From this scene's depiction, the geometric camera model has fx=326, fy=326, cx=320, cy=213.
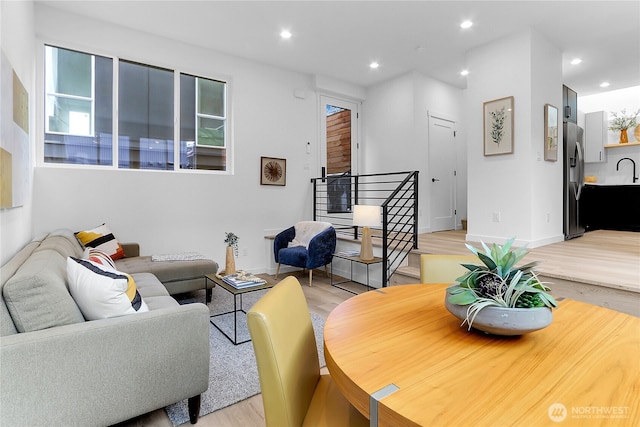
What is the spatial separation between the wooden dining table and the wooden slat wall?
478cm

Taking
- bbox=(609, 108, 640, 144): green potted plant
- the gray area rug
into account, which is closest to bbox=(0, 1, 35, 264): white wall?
the gray area rug

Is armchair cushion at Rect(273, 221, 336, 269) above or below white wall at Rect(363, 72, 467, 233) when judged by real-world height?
below

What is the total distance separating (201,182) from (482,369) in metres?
4.07

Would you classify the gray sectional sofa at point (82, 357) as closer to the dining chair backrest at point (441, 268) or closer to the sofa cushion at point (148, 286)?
the sofa cushion at point (148, 286)

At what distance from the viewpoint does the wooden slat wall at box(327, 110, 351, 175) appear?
18.9 feet

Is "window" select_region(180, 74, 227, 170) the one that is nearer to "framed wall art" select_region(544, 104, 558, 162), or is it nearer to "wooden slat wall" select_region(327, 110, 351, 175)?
"wooden slat wall" select_region(327, 110, 351, 175)

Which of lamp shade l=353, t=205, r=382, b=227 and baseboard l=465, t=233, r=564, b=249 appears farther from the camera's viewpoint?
baseboard l=465, t=233, r=564, b=249

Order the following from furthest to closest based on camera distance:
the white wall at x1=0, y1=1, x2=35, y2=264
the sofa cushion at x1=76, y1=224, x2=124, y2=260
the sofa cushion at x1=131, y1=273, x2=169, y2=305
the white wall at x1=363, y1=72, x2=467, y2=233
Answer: the white wall at x1=363, y1=72, x2=467, y2=233 → the sofa cushion at x1=76, y1=224, x2=124, y2=260 → the sofa cushion at x1=131, y1=273, x2=169, y2=305 → the white wall at x1=0, y1=1, x2=35, y2=264

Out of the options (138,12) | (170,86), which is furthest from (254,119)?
(138,12)

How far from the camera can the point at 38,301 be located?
4.45 ft

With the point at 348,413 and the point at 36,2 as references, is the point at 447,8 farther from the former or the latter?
the point at 36,2

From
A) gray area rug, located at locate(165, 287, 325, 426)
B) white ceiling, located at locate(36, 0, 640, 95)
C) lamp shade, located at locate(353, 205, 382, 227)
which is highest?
white ceiling, located at locate(36, 0, 640, 95)

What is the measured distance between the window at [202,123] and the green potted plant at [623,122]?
22.8 ft

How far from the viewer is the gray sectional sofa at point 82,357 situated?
1.24 metres
